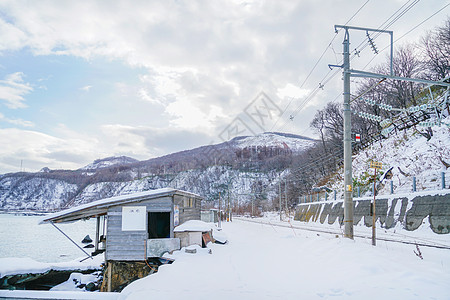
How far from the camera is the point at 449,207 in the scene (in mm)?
13773

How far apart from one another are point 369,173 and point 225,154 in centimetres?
10825

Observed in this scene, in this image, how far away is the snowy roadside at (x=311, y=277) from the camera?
621cm

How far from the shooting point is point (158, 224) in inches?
803

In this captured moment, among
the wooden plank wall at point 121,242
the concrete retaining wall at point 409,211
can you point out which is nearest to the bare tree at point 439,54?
the concrete retaining wall at point 409,211

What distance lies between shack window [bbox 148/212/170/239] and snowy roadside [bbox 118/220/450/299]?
30.9 feet

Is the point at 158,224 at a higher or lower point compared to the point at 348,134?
lower

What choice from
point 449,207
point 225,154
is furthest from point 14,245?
point 225,154

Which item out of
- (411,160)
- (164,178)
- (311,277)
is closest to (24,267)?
(311,277)

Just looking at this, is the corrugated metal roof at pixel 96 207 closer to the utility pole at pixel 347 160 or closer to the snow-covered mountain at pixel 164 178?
Result: the utility pole at pixel 347 160

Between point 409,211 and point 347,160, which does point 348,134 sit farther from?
point 409,211

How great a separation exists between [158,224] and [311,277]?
574 inches

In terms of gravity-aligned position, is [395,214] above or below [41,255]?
above

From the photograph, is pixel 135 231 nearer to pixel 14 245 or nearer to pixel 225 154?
pixel 14 245

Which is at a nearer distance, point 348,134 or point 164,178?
point 348,134
